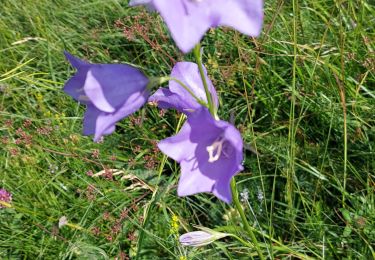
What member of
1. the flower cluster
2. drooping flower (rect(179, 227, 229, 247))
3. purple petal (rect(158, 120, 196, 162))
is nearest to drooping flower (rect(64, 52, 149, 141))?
the flower cluster

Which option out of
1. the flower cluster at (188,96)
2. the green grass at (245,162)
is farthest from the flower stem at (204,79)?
the green grass at (245,162)

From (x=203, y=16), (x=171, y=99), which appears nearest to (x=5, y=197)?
(x=171, y=99)

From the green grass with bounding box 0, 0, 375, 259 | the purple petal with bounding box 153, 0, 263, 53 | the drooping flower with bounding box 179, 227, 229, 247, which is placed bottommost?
the green grass with bounding box 0, 0, 375, 259

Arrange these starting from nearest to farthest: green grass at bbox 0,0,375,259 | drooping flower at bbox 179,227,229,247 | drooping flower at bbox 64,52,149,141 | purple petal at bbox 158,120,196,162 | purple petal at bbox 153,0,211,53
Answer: purple petal at bbox 153,0,211,53 < drooping flower at bbox 64,52,149,141 < purple petal at bbox 158,120,196,162 < drooping flower at bbox 179,227,229,247 < green grass at bbox 0,0,375,259

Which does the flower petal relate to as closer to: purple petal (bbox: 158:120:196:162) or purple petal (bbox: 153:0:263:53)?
purple petal (bbox: 158:120:196:162)

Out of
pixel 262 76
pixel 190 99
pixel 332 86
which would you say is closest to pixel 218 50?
pixel 262 76

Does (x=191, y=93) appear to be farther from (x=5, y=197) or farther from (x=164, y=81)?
(x=5, y=197)
